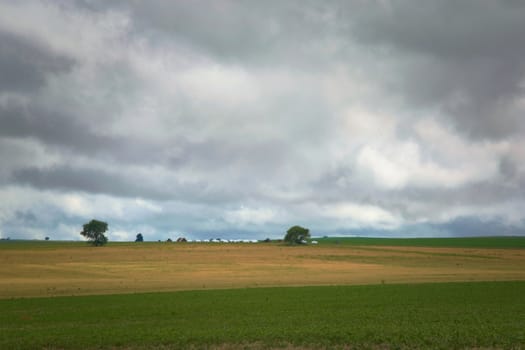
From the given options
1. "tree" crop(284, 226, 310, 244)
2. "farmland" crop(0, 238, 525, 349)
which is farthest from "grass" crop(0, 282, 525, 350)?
"tree" crop(284, 226, 310, 244)

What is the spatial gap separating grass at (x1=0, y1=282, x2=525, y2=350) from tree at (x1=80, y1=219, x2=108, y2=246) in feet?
505

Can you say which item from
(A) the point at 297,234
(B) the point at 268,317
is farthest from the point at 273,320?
(A) the point at 297,234

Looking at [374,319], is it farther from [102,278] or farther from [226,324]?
[102,278]

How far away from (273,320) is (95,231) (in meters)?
175

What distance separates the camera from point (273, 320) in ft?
103

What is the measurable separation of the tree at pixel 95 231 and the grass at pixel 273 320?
153828mm

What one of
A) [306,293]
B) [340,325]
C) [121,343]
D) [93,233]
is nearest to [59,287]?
[306,293]

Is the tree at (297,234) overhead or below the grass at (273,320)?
overhead

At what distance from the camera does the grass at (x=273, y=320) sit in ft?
83.2

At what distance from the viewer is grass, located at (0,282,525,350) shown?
998 inches

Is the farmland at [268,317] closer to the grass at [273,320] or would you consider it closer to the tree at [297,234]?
the grass at [273,320]

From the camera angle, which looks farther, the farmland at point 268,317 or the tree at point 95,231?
the tree at point 95,231

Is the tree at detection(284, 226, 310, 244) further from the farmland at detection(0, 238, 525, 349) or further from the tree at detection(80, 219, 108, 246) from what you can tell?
the farmland at detection(0, 238, 525, 349)

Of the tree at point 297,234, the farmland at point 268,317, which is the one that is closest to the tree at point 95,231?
the tree at point 297,234
